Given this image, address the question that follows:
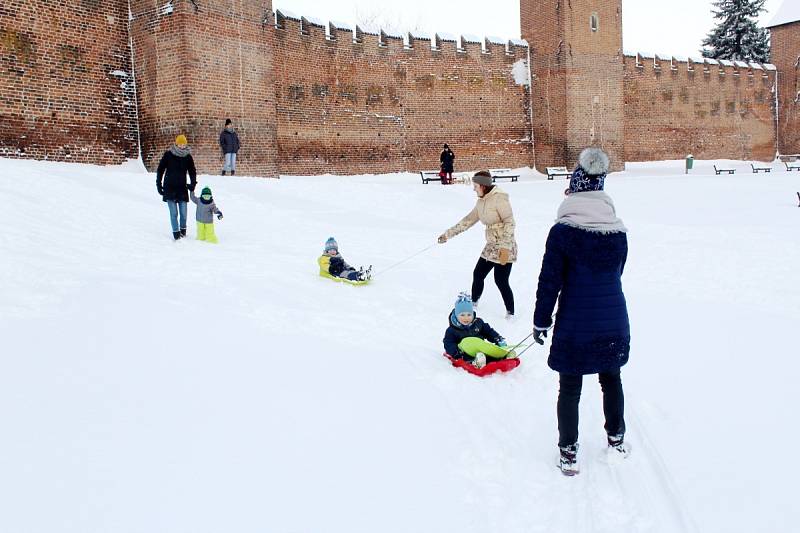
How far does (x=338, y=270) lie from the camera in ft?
26.0

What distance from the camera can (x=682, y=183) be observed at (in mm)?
19156

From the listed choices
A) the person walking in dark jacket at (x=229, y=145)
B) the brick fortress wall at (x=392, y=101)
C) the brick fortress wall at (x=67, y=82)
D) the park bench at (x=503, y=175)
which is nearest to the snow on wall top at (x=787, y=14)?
the brick fortress wall at (x=392, y=101)

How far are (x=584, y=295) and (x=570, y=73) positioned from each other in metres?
22.5

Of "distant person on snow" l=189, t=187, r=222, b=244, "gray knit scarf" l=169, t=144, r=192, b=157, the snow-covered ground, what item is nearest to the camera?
the snow-covered ground

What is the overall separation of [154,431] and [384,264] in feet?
19.3

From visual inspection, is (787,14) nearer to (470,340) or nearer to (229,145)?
(229,145)

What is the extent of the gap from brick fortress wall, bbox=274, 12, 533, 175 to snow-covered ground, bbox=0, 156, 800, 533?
446 inches

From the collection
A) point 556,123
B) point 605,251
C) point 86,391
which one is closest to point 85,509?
point 86,391

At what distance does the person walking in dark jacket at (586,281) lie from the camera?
11.1 ft

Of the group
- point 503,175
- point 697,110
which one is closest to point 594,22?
point 697,110

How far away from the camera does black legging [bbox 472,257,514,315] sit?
6.61 metres

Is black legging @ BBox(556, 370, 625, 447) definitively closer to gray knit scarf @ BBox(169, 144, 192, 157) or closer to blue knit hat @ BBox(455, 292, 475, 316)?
blue knit hat @ BBox(455, 292, 475, 316)

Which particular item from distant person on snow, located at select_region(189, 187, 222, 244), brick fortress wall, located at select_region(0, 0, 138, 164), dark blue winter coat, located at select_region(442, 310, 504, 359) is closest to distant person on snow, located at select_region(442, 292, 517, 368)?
dark blue winter coat, located at select_region(442, 310, 504, 359)

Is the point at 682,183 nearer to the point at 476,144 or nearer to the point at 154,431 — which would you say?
the point at 476,144
